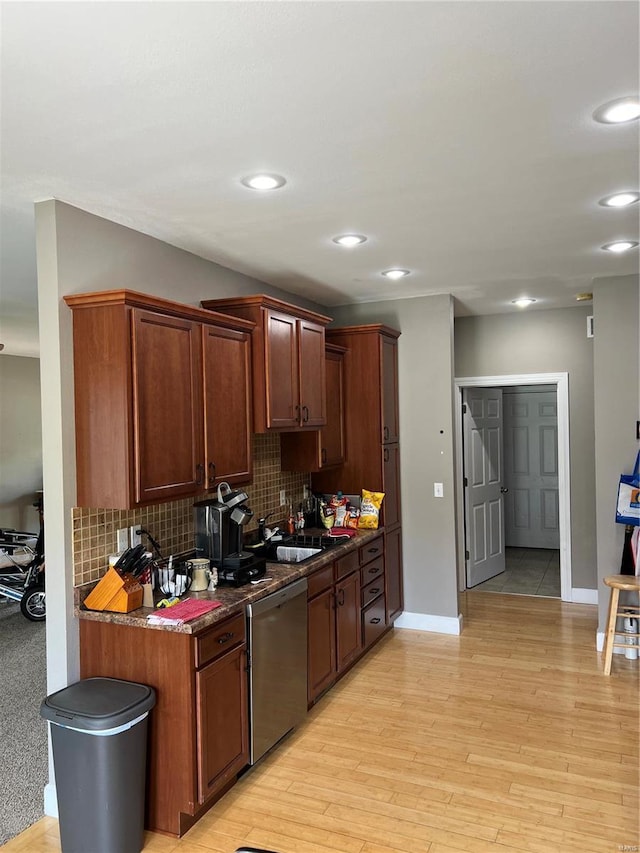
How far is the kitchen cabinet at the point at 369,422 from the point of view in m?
4.77

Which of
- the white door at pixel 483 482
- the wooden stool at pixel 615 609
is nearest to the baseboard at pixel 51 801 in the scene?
the wooden stool at pixel 615 609

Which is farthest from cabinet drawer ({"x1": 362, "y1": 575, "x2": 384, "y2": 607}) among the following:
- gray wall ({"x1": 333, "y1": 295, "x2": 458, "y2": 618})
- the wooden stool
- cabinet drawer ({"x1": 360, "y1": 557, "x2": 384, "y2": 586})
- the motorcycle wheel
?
the motorcycle wheel

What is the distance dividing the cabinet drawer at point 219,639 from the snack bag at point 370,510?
74.1 inches

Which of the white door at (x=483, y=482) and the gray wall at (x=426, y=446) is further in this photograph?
the white door at (x=483, y=482)

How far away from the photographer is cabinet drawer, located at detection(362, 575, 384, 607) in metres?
4.40

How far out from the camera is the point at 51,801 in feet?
9.05

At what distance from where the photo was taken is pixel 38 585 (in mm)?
5699

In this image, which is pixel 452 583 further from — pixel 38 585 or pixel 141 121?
pixel 141 121

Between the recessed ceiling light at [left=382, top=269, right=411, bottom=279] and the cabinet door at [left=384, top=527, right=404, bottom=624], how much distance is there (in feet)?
6.24

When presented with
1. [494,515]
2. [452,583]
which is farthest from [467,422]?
[452,583]

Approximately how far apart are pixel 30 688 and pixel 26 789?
1.27 metres

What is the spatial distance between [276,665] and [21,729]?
5.27 feet

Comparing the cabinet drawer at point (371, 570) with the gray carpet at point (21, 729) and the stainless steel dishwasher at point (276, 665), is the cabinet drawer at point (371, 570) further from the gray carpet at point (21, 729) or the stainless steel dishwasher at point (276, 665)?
the gray carpet at point (21, 729)

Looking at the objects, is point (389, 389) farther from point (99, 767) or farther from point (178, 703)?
point (99, 767)
